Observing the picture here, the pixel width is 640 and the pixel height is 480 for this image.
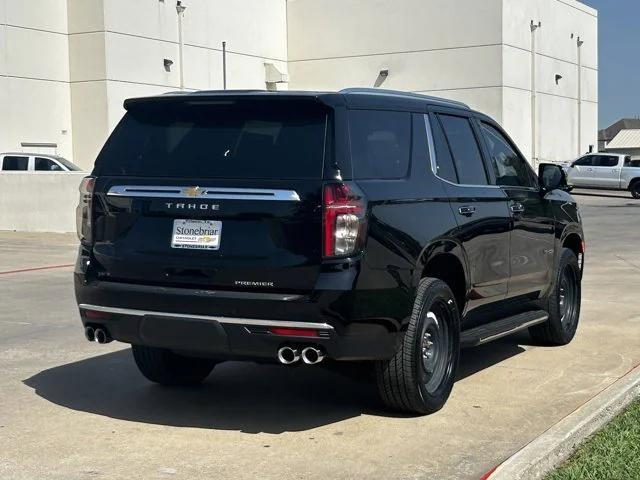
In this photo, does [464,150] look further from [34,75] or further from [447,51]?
[447,51]

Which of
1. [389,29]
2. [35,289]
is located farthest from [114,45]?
[35,289]

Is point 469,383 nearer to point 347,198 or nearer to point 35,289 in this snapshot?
point 347,198

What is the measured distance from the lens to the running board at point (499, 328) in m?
7.17

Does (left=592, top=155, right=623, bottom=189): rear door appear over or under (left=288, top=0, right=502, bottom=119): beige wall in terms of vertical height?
under

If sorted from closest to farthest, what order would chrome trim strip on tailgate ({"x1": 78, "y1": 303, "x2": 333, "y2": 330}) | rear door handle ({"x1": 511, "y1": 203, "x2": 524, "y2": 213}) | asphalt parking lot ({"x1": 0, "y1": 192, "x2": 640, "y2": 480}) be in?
asphalt parking lot ({"x1": 0, "y1": 192, "x2": 640, "y2": 480})
chrome trim strip on tailgate ({"x1": 78, "y1": 303, "x2": 333, "y2": 330})
rear door handle ({"x1": 511, "y1": 203, "x2": 524, "y2": 213})

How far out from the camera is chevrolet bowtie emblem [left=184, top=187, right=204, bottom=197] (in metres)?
6.08

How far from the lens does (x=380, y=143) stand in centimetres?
646

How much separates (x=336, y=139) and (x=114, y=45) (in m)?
32.9

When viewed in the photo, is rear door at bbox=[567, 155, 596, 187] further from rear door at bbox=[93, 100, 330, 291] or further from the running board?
rear door at bbox=[93, 100, 330, 291]

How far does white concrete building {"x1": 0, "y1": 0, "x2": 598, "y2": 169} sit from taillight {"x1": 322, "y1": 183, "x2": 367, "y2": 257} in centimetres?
3203

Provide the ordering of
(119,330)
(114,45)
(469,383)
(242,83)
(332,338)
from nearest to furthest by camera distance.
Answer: (332,338)
(119,330)
(469,383)
(114,45)
(242,83)

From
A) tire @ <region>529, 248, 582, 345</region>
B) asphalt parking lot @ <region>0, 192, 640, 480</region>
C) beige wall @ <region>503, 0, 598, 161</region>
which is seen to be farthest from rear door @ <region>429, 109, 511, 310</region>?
beige wall @ <region>503, 0, 598, 161</region>

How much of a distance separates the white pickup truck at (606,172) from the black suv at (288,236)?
3727 centimetres

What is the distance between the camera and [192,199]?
240 inches
